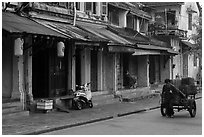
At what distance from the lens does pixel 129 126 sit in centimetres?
1264

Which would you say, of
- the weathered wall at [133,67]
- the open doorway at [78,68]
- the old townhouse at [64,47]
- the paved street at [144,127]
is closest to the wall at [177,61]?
the weathered wall at [133,67]

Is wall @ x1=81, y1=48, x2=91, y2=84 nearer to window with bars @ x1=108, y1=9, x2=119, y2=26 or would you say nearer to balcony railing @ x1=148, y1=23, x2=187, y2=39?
window with bars @ x1=108, y1=9, x2=119, y2=26

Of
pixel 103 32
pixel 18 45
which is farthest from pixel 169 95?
pixel 103 32

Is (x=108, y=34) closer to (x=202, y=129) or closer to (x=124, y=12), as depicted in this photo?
(x=124, y=12)

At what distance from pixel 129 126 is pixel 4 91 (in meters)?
5.77

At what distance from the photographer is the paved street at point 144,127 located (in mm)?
11352

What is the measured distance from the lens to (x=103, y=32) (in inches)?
831

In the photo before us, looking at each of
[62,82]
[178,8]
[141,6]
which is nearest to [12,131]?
[62,82]

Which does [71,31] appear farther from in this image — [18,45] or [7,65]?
[18,45]

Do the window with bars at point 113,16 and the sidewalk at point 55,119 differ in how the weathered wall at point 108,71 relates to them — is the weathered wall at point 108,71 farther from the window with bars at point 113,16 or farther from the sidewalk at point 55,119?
the window with bars at point 113,16

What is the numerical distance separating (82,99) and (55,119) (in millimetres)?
3711

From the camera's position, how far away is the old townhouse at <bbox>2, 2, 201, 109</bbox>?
1552 cm

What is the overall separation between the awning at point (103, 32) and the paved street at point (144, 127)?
5558 mm

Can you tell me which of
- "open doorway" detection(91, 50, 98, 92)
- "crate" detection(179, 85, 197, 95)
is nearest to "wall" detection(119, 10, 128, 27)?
"open doorway" detection(91, 50, 98, 92)
